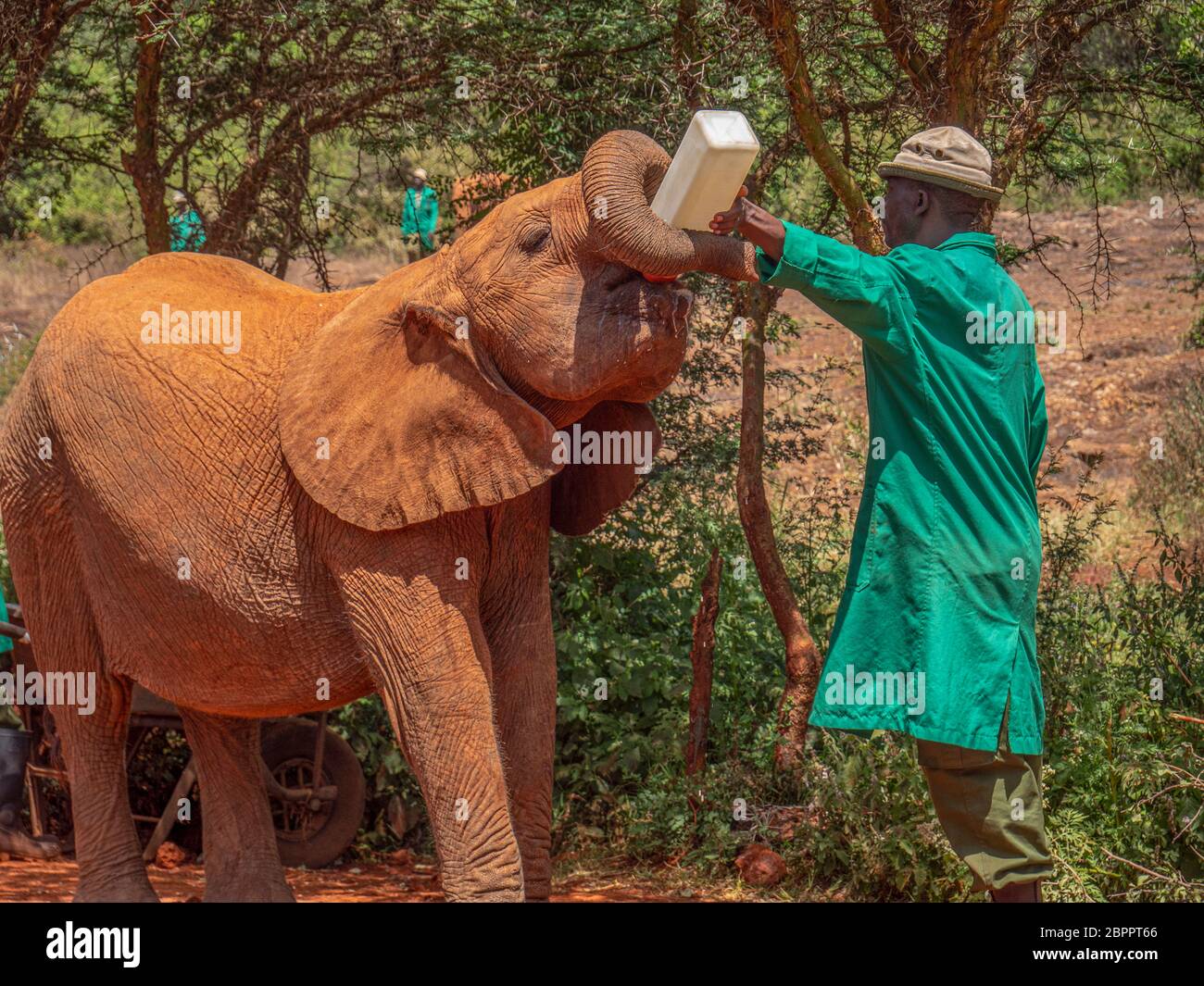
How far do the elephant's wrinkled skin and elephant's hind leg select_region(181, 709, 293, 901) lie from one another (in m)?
0.01

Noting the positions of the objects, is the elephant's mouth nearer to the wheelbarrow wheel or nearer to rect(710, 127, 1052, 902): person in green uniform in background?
rect(710, 127, 1052, 902): person in green uniform in background

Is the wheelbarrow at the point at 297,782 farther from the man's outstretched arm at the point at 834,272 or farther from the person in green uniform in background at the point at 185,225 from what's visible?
the man's outstretched arm at the point at 834,272

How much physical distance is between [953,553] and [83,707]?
10.8ft

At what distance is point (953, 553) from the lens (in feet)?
14.3

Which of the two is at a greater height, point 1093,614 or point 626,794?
point 1093,614

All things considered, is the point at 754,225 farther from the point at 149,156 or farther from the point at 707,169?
the point at 149,156

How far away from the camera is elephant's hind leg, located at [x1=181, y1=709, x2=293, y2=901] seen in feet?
20.1

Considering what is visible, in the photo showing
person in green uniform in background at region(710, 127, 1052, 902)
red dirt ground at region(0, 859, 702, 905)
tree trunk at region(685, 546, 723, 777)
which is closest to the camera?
person in green uniform in background at region(710, 127, 1052, 902)

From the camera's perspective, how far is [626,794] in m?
7.87

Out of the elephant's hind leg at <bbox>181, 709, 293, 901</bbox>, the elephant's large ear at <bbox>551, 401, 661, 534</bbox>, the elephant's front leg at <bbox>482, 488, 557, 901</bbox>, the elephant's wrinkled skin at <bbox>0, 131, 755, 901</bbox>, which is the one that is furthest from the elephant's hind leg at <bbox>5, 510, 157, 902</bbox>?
the elephant's large ear at <bbox>551, 401, 661, 534</bbox>

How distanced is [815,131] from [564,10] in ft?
7.72

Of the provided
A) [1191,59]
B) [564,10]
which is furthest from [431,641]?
[1191,59]
